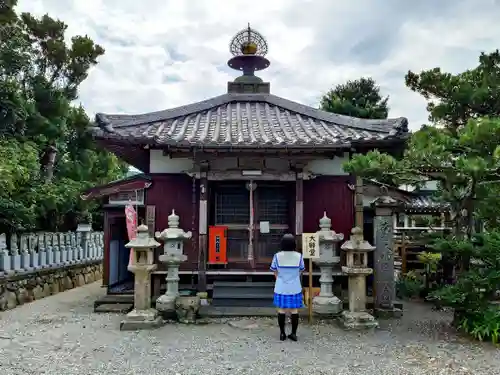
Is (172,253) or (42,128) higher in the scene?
(42,128)

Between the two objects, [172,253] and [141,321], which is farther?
[172,253]

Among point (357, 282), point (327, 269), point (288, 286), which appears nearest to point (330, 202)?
point (327, 269)

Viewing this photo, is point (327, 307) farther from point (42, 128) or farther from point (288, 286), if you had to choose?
point (42, 128)

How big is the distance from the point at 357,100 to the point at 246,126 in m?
15.4

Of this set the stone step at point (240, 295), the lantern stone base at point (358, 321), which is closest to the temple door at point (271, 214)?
the stone step at point (240, 295)

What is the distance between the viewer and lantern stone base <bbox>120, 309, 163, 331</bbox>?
26.0 ft

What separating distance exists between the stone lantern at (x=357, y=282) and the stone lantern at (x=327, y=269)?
1.00 ft

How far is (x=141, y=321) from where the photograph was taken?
26.3 feet

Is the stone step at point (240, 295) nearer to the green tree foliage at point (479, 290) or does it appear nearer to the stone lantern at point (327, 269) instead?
the stone lantern at point (327, 269)

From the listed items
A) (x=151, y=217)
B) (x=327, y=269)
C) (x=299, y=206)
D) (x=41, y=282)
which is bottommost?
(x=41, y=282)

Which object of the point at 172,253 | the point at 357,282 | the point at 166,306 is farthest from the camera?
the point at 172,253

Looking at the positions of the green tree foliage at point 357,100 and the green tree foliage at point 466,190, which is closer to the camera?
the green tree foliage at point 466,190

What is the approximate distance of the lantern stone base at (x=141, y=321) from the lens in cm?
793

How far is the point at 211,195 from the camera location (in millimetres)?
10109
